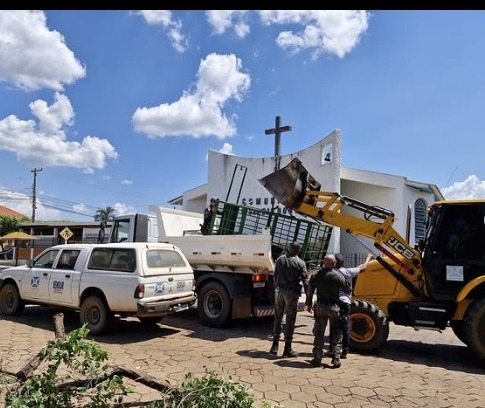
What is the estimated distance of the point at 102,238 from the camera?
1245cm

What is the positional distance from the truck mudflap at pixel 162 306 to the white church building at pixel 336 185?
923cm

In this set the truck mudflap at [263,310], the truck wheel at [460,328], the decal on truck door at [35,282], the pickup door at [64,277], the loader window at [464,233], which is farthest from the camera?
the decal on truck door at [35,282]

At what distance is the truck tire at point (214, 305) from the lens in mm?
9266

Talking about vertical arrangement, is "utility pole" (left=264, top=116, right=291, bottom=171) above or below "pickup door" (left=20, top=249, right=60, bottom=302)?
above

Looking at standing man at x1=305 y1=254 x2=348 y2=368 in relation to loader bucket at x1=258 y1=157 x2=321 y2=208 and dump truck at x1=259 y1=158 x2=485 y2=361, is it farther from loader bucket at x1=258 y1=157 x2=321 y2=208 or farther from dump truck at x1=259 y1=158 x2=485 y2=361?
loader bucket at x1=258 y1=157 x2=321 y2=208

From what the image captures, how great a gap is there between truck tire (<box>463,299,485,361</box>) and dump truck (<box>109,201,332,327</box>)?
340 centimetres

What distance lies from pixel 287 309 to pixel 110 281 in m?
3.30

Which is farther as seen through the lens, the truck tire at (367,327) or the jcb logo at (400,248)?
the jcb logo at (400,248)

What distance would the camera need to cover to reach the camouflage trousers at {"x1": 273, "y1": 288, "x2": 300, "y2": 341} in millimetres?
7156

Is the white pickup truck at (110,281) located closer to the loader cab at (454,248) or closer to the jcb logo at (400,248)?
the jcb logo at (400,248)

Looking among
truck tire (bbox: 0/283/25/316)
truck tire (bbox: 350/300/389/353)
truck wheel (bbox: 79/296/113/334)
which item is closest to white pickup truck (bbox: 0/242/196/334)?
truck wheel (bbox: 79/296/113/334)

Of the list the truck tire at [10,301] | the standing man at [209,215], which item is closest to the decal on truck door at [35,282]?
the truck tire at [10,301]

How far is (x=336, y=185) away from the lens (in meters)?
18.0

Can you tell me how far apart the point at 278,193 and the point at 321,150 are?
1038 centimetres
